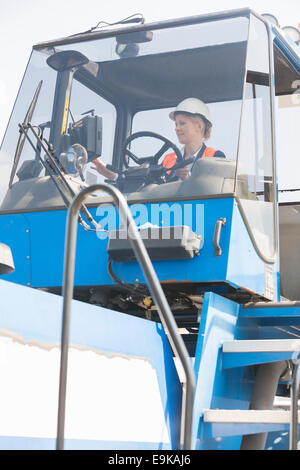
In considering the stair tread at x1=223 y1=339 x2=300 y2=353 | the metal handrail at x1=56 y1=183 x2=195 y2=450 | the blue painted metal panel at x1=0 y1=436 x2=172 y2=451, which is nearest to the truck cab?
the stair tread at x1=223 y1=339 x2=300 y2=353

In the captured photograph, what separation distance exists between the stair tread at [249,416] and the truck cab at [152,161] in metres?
0.71

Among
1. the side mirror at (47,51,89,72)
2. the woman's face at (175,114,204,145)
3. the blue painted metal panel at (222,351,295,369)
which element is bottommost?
the blue painted metal panel at (222,351,295,369)

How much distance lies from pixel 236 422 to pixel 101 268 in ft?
3.73

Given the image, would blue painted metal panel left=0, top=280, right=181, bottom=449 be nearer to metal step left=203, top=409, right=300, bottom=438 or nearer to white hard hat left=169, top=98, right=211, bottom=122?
metal step left=203, top=409, right=300, bottom=438

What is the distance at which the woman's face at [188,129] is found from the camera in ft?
13.8

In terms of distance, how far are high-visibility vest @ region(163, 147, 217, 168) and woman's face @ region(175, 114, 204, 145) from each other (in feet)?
0.34

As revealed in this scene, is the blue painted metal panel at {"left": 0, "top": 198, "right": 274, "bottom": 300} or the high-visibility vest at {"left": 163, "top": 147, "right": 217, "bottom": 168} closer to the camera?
the blue painted metal panel at {"left": 0, "top": 198, "right": 274, "bottom": 300}

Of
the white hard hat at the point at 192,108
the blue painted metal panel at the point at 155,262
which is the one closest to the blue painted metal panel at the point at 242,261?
the blue painted metal panel at the point at 155,262

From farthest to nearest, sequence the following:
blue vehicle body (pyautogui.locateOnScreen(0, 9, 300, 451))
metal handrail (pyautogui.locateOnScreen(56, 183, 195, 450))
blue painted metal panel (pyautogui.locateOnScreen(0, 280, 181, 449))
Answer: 1. blue vehicle body (pyautogui.locateOnScreen(0, 9, 300, 451))
2. blue painted metal panel (pyautogui.locateOnScreen(0, 280, 181, 449))
3. metal handrail (pyautogui.locateOnScreen(56, 183, 195, 450))

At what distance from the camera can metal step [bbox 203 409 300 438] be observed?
10.4ft

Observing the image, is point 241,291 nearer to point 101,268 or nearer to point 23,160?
point 101,268
